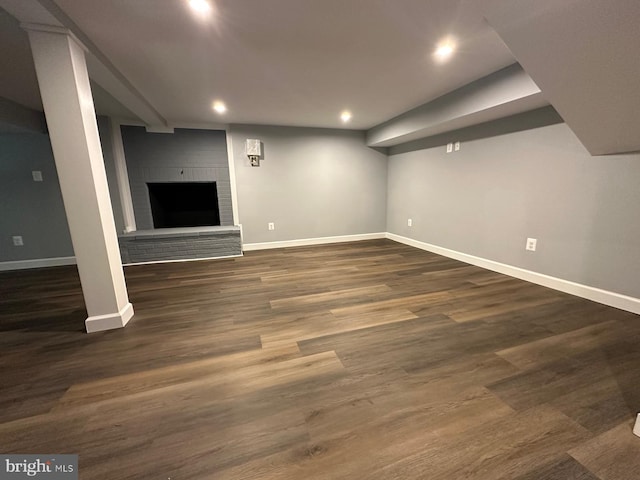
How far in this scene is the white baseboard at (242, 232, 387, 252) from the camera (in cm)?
442

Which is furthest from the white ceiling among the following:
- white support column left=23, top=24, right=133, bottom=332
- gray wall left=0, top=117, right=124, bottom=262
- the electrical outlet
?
the electrical outlet

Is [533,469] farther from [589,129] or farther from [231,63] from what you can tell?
[231,63]

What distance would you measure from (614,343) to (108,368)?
312cm

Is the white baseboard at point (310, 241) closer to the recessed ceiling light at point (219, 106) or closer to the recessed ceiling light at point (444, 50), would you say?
the recessed ceiling light at point (219, 106)

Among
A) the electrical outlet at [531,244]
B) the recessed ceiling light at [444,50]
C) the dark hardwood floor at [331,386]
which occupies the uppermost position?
the recessed ceiling light at [444,50]

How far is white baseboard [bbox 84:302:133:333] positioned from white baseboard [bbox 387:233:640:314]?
3.82 meters

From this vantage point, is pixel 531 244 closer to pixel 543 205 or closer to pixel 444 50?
pixel 543 205

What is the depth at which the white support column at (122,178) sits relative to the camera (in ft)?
12.0

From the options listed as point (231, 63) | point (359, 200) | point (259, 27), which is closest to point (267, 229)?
point (359, 200)

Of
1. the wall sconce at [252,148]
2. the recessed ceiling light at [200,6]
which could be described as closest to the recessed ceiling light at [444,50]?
the recessed ceiling light at [200,6]

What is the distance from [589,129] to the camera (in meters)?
1.74

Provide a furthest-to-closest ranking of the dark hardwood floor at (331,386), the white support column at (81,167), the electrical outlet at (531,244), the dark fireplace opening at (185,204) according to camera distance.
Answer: the dark fireplace opening at (185,204)
the electrical outlet at (531,244)
the white support column at (81,167)
the dark hardwood floor at (331,386)

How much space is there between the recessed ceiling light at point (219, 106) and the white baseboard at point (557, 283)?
3.61 m

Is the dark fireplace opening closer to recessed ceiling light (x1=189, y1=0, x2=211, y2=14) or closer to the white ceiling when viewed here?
the white ceiling
